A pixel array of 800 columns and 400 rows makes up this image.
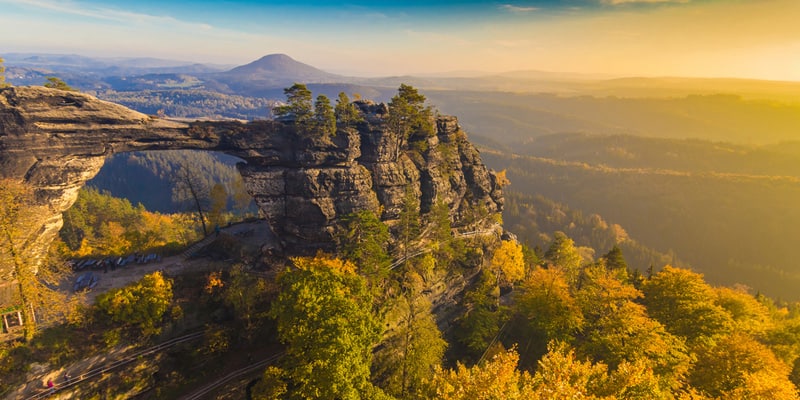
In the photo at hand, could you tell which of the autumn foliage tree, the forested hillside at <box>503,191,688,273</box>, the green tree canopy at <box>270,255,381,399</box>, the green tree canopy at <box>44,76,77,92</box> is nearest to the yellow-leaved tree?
the green tree canopy at <box>270,255,381,399</box>

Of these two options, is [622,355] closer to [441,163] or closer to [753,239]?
[441,163]

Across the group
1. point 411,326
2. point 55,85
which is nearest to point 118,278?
point 55,85

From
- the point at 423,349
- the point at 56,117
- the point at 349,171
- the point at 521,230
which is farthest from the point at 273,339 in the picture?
the point at 521,230

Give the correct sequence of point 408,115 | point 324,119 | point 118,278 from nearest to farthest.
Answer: point 118,278
point 324,119
point 408,115

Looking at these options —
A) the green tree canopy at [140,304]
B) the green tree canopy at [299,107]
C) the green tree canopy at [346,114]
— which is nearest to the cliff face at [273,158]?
the green tree canopy at [346,114]

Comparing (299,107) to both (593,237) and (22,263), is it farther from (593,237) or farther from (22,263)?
(593,237)

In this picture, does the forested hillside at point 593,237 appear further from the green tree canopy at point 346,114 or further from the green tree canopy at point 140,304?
the green tree canopy at point 140,304

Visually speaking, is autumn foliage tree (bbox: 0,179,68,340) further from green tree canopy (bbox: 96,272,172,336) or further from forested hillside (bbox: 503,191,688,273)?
forested hillside (bbox: 503,191,688,273)

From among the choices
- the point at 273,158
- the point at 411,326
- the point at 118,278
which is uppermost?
the point at 273,158
